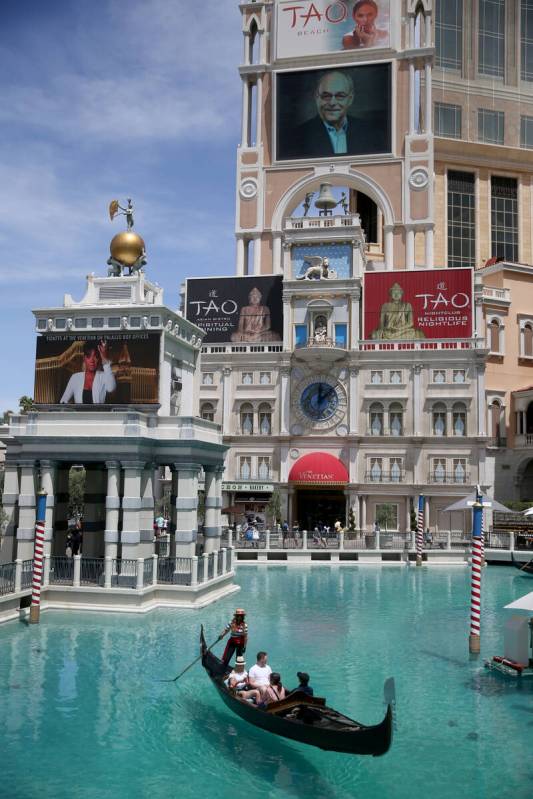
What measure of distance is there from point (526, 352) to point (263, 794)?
4610cm

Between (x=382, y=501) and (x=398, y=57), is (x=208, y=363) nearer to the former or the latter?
(x=382, y=501)

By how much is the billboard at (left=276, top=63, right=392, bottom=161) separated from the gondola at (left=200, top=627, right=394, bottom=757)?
4896 centimetres

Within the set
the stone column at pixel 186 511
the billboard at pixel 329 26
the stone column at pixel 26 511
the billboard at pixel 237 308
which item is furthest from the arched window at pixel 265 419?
the billboard at pixel 329 26

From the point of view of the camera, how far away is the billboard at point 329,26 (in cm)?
5659

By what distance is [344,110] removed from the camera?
5659 cm

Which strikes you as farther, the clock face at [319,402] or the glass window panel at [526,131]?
the glass window panel at [526,131]

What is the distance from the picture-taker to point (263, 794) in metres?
11.8

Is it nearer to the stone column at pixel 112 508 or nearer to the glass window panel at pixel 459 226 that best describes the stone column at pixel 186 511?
the stone column at pixel 112 508

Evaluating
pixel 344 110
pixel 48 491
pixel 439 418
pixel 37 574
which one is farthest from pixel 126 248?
Result: pixel 344 110

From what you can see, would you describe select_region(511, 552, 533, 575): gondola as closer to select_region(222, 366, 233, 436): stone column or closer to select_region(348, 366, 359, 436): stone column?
select_region(348, 366, 359, 436): stone column

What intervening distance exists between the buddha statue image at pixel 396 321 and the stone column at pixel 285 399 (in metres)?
5.92

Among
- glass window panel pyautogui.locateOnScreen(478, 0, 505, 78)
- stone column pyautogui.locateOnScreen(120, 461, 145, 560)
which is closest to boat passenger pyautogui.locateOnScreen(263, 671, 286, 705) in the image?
stone column pyautogui.locateOnScreen(120, 461, 145, 560)

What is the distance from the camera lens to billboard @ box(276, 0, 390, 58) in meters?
56.6

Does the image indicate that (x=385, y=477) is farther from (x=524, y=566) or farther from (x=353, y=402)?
(x=524, y=566)
